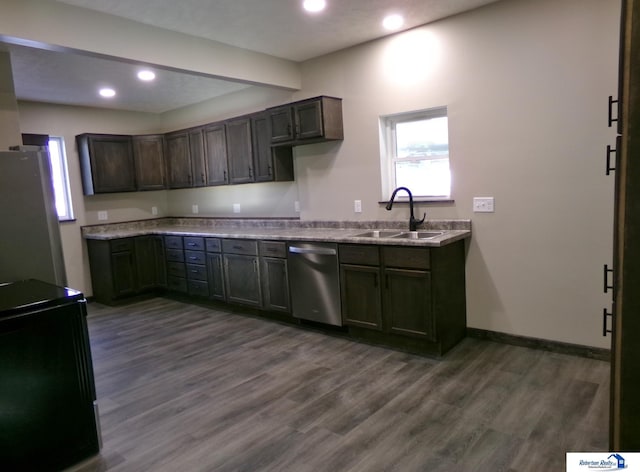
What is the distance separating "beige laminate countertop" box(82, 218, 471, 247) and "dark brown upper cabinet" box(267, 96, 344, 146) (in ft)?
2.93

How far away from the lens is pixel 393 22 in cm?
344

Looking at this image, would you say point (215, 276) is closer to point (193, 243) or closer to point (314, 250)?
point (193, 243)

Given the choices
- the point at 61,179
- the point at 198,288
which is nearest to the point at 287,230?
the point at 198,288

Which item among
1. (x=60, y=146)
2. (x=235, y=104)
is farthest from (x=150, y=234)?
(x=235, y=104)

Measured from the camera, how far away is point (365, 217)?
13.6 feet

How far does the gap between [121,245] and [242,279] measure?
1871 mm

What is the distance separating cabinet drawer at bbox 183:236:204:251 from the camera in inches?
199

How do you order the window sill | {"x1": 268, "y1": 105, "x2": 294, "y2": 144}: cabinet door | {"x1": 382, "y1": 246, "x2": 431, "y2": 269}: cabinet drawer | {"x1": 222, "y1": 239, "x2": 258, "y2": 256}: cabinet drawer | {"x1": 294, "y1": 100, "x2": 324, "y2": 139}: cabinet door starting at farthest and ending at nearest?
{"x1": 222, "y1": 239, "x2": 258, "y2": 256}: cabinet drawer, {"x1": 268, "y1": 105, "x2": 294, "y2": 144}: cabinet door, {"x1": 294, "y1": 100, "x2": 324, "y2": 139}: cabinet door, the window sill, {"x1": 382, "y1": 246, "x2": 431, "y2": 269}: cabinet drawer

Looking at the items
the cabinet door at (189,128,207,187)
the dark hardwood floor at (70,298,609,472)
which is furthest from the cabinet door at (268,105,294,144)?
the dark hardwood floor at (70,298,609,472)

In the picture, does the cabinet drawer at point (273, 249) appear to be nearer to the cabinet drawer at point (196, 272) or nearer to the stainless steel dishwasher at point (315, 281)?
the stainless steel dishwasher at point (315, 281)

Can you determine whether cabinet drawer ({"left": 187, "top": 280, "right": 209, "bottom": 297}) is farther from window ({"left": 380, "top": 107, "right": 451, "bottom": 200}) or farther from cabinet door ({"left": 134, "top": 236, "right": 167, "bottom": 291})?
window ({"left": 380, "top": 107, "right": 451, "bottom": 200})

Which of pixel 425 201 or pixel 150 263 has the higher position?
pixel 425 201

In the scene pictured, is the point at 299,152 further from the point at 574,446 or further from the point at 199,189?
the point at 574,446

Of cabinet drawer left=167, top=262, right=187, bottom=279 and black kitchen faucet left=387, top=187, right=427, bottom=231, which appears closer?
black kitchen faucet left=387, top=187, right=427, bottom=231
